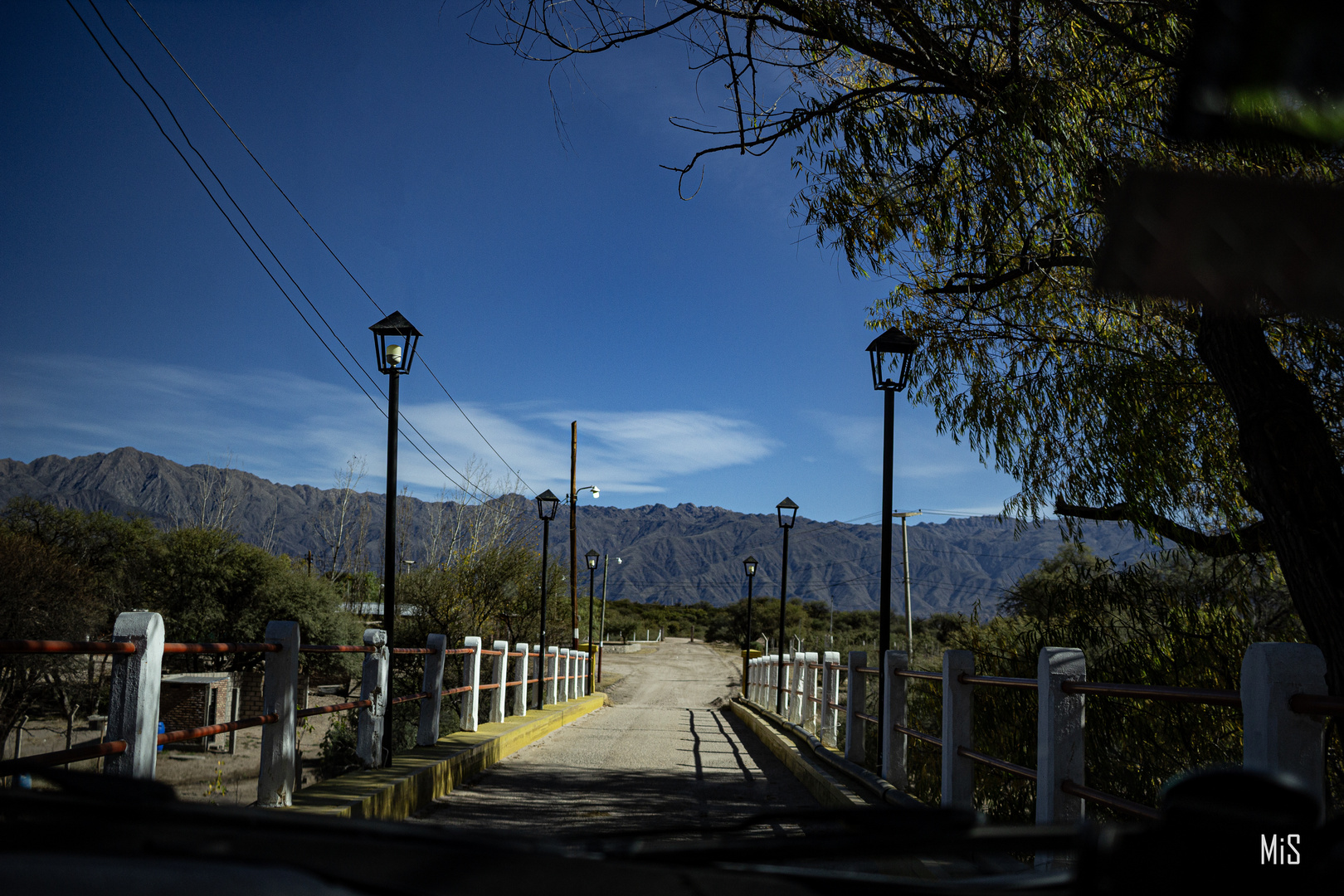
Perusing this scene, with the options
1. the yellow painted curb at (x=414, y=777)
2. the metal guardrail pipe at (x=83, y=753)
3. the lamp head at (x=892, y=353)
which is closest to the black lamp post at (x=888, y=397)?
the lamp head at (x=892, y=353)

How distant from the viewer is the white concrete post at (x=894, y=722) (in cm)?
693

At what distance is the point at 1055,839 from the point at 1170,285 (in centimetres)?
178

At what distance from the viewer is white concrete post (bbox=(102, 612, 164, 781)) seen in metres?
3.87

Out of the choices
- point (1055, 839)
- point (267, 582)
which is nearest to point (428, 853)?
point (1055, 839)

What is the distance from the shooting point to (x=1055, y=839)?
115cm

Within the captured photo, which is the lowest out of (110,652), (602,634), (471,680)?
(602,634)

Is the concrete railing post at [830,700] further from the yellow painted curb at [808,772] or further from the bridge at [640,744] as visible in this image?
the yellow painted curb at [808,772]

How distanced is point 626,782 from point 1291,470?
605cm

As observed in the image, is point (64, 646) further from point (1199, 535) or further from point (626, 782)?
point (1199, 535)

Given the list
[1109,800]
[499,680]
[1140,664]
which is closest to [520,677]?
Result: [499,680]

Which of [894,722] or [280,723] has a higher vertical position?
[280,723]

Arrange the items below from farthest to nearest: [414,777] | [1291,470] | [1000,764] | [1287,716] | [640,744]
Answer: [640,744]
[414,777]
[1291,470]
[1000,764]
[1287,716]

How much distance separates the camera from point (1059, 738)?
3.97 m

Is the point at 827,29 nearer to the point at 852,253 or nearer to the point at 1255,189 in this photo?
the point at 852,253
